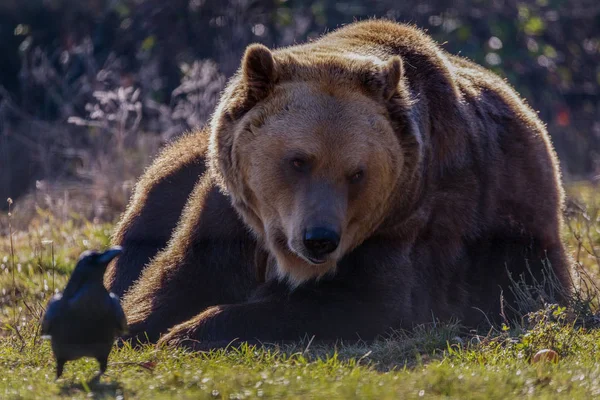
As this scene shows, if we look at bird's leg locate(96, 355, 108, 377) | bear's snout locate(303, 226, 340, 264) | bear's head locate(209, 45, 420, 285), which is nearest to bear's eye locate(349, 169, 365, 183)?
bear's head locate(209, 45, 420, 285)

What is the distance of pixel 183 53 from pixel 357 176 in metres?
8.85

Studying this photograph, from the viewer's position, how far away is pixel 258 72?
17.5 feet

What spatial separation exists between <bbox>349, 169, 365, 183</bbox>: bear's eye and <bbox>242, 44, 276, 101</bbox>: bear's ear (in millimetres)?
634

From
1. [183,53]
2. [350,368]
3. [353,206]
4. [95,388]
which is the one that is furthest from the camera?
[183,53]

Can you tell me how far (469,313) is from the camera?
6.03 m

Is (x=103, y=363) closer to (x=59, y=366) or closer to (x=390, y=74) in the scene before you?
(x=59, y=366)

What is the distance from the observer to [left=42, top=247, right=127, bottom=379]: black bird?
13.3 feet

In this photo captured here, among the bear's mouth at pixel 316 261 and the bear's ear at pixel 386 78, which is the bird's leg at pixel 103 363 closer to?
the bear's mouth at pixel 316 261

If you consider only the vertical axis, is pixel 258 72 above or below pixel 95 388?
above

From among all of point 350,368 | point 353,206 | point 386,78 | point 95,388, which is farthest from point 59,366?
point 386,78

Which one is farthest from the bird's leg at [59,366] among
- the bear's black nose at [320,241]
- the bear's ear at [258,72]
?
the bear's ear at [258,72]

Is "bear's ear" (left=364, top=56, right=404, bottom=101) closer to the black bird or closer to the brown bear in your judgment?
the brown bear

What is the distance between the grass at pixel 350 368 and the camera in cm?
377

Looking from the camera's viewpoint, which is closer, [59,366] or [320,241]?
[59,366]
